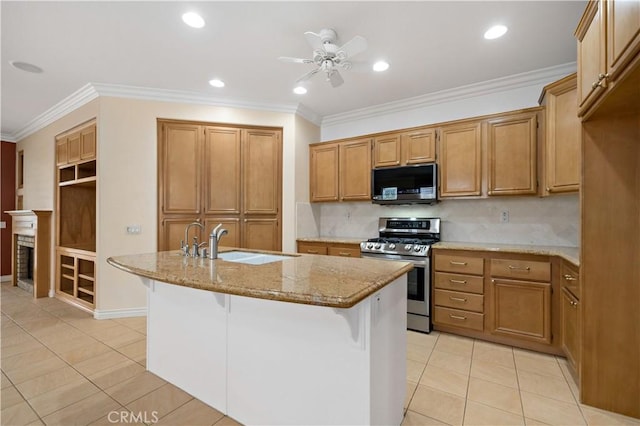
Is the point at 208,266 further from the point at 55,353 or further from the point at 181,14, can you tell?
the point at 55,353

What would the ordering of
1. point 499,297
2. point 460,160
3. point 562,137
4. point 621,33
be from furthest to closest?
point 460,160
point 499,297
point 562,137
point 621,33

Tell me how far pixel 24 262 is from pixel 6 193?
4.47 feet

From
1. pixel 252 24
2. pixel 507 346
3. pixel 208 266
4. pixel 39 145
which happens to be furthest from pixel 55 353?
pixel 507 346

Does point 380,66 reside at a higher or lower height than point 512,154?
higher

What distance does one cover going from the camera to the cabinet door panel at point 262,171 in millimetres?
3957

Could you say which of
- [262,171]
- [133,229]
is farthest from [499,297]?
[133,229]

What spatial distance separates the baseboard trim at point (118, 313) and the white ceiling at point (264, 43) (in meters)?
2.67

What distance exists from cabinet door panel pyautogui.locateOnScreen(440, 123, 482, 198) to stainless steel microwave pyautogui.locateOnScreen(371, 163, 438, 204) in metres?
0.12

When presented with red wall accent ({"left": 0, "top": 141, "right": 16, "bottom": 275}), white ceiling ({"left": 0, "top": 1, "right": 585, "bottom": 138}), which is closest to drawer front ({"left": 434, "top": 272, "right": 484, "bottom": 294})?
white ceiling ({"left": 0, "top": 1, "right": 585, "bottom": 138})

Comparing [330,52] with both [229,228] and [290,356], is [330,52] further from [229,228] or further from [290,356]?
[229,228]

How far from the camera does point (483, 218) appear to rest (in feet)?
11.3

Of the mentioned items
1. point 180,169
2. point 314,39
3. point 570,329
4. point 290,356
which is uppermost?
point 314,39

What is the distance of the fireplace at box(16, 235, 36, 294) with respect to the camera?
4.75 meters

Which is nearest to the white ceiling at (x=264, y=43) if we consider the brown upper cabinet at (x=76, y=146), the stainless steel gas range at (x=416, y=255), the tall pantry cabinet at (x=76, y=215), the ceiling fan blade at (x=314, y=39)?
the ceiling fan blade at (x=314, y=39)
